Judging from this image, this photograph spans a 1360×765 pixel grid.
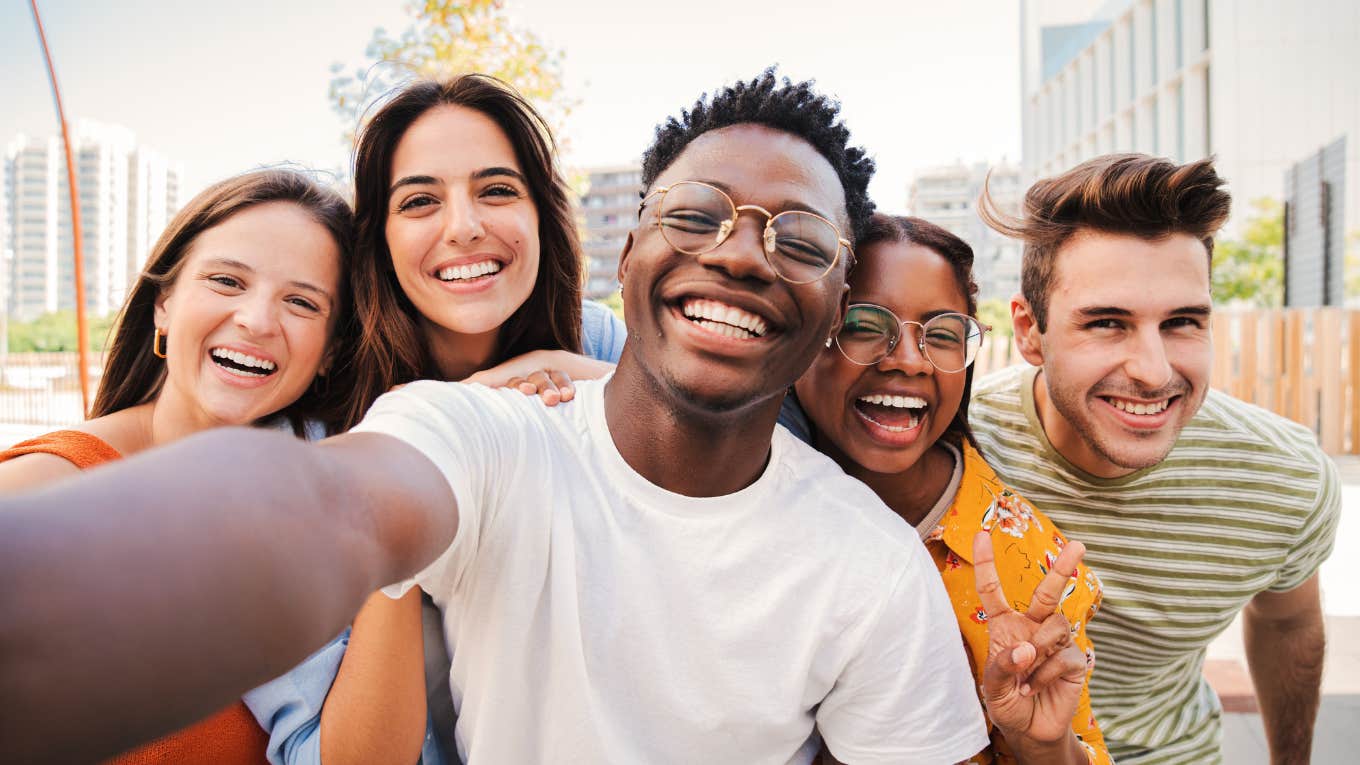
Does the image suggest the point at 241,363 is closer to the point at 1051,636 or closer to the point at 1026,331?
the point at 1051,636

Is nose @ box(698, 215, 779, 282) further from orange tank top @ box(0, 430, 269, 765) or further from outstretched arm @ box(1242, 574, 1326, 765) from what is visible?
outstretched arm @ box(1242, 574, 1326, 765)

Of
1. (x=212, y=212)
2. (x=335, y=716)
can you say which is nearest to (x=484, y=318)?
(x=212, y=212)

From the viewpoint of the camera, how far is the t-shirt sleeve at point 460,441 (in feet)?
4.78

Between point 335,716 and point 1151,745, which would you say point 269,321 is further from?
point 1151,745

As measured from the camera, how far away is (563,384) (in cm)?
222

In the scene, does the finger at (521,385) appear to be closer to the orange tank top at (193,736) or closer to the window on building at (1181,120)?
the orange tank top at (193,736)

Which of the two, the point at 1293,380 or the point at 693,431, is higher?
the point at 693,431

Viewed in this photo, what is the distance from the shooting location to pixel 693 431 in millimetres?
1941

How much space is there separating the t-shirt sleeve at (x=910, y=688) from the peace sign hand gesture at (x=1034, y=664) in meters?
0.09

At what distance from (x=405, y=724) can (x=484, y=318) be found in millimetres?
1280

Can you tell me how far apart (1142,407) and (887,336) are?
0.93m

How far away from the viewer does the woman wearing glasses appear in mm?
2307

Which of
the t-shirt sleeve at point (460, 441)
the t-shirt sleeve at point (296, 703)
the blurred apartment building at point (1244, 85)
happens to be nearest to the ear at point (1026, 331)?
the t-shirt sleeve at point (460, 441)

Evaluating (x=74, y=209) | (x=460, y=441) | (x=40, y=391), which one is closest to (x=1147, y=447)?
(x=460, y=441)
